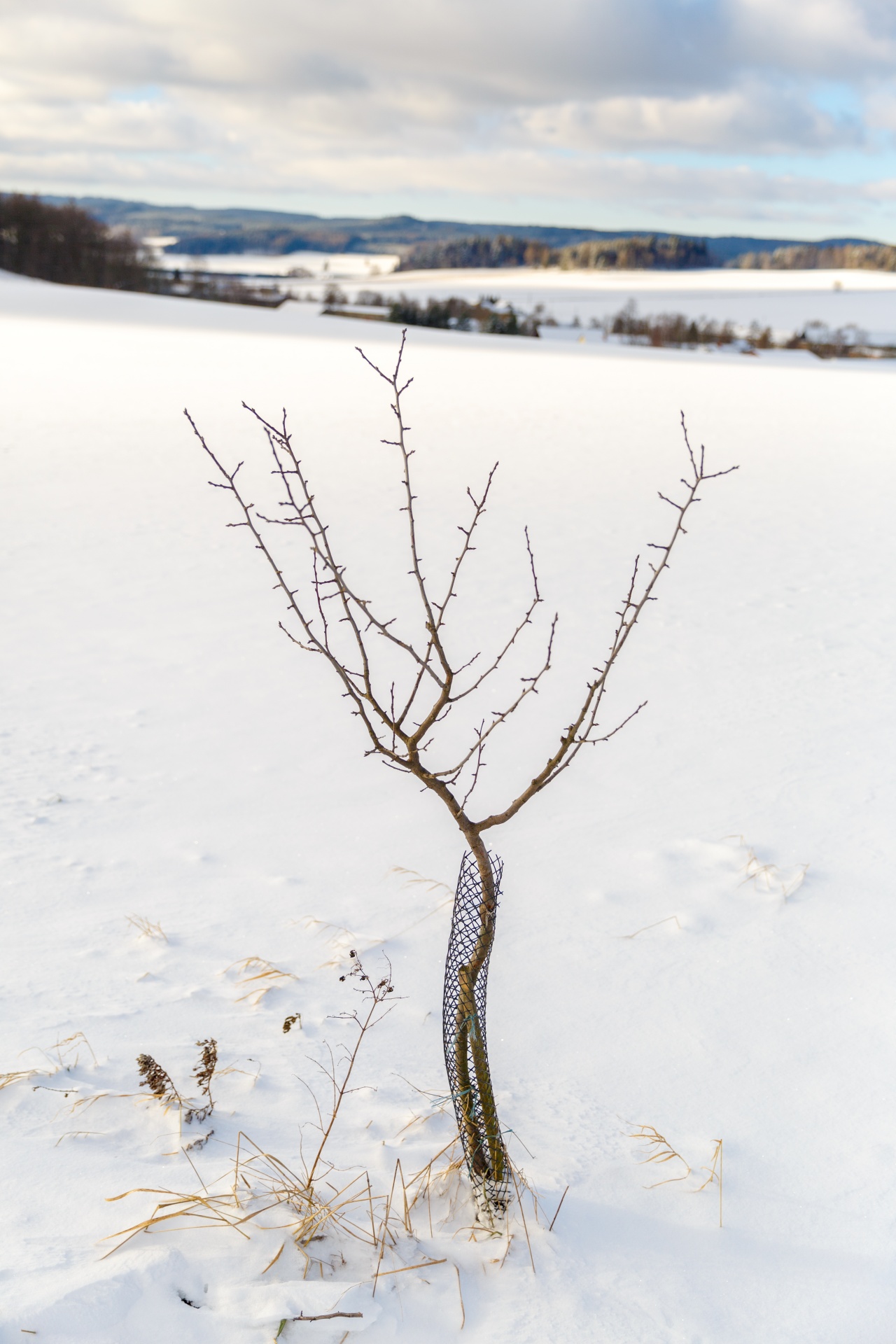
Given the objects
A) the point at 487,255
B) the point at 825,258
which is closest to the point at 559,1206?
the point at 487,255

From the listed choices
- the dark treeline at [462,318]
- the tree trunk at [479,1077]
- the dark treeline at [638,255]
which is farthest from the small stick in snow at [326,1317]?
the dark treeline at [638,255]

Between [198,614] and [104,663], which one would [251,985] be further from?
[198,614]

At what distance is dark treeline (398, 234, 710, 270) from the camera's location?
98.9 meters

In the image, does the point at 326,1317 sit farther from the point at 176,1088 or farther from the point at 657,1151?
the point at 657,1151

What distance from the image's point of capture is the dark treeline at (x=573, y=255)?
324 ft

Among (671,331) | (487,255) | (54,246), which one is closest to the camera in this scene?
(671,331)

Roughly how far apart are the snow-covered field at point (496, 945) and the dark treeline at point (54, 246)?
52.4 m

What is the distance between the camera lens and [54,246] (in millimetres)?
53469

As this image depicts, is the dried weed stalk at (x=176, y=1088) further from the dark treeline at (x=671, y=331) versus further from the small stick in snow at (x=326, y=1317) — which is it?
the dark treeline at (x=671, y=331)

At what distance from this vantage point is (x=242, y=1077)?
2.68 m

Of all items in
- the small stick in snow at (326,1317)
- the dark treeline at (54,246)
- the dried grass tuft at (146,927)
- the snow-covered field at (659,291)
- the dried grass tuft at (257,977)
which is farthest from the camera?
the snow-covered field at (659,291)

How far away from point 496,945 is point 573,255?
110 m

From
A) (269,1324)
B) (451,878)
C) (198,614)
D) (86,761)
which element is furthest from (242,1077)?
(198,614)

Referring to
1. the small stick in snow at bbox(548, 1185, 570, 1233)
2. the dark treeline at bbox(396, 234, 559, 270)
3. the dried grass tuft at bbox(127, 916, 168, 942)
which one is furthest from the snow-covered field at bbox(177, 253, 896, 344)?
the small stick in snow at bbox(548, 1185, 570, 1233)
